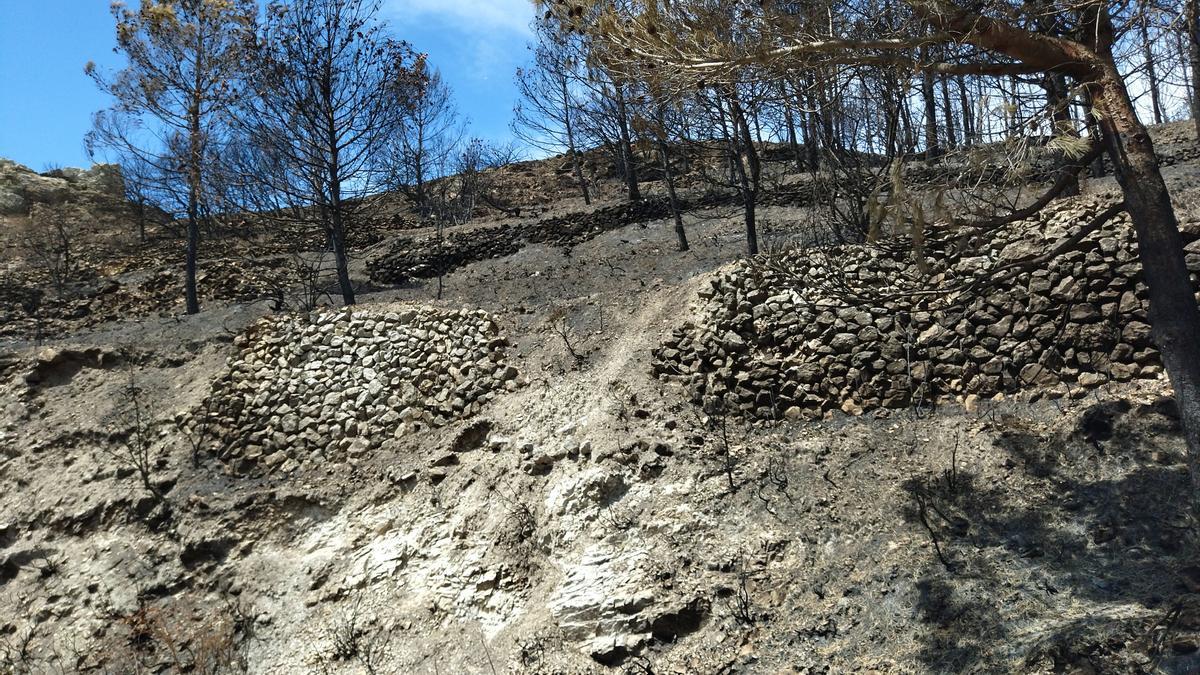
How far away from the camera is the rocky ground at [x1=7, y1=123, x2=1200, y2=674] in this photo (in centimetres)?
546

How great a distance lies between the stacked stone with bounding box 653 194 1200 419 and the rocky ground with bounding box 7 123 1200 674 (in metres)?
0.04

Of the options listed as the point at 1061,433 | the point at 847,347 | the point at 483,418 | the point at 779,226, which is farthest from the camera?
the point at 779,226

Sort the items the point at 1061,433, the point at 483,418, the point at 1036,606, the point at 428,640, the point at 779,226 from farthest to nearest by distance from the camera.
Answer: the point at 779,226, the point at 483,418, the point at 428,640, the point at 1061,433, the point at 1036,606

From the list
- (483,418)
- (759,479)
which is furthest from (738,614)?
(483,418)

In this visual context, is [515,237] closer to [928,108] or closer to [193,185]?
[193,185]

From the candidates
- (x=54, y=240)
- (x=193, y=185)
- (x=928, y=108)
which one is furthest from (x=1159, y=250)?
(x=54, y=240)

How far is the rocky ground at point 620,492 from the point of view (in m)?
5.46

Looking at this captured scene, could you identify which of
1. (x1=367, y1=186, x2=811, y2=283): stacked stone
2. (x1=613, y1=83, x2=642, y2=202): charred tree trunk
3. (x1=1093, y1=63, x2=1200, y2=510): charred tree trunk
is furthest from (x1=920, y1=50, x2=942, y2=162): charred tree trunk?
(x1=367, y1=186, x2=811, y2=283): stacked stone

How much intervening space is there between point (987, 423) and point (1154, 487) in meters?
1.43

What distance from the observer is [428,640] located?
273 inches

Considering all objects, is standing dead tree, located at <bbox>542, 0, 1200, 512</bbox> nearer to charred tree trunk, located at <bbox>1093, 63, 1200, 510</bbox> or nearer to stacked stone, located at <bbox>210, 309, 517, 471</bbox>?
charred tree trunk, located at <bbox>1093, 63, 1200, 510</bbox>

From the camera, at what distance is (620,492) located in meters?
7.44

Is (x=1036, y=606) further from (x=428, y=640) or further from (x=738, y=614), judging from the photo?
(x=428, y=640)

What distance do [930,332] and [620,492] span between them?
362 cm
